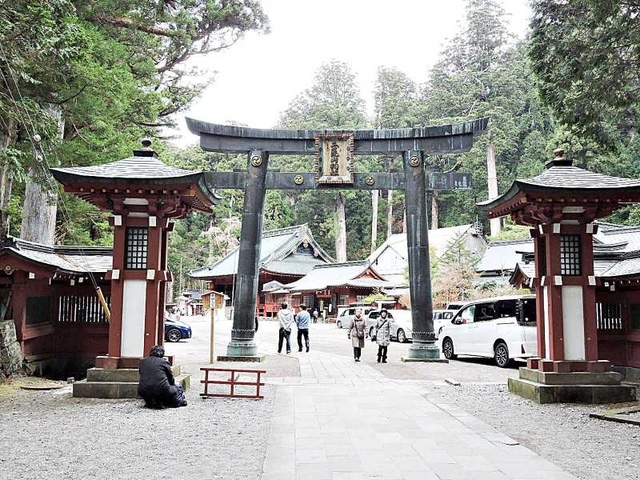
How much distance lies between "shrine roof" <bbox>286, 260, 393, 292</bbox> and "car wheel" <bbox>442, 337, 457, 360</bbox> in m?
21.3

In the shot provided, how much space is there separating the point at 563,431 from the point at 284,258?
41340 millimetres

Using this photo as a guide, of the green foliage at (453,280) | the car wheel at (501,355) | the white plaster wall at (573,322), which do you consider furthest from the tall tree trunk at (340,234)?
the white plaster wall at (573,322)

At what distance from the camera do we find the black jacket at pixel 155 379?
853 cm

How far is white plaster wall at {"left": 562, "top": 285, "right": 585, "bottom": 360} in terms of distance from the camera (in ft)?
32.7

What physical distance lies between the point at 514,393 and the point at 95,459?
761cm

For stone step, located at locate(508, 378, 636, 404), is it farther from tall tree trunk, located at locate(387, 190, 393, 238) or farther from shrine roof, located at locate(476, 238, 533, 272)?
tall tree trunk, located at locate(387, 190, 393, 238)

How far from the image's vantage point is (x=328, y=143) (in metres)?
16.0

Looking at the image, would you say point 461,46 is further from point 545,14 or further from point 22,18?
point 22,18

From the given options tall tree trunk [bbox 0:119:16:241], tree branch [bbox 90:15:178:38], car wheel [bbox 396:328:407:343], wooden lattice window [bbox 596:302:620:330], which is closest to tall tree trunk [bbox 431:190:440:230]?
car wheel [bbox 396:328:407:343]

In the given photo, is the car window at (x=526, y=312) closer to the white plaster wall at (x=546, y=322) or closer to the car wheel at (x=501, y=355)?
the car wheel at (x=501, y=355)

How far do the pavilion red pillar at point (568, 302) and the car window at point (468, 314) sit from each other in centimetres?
622

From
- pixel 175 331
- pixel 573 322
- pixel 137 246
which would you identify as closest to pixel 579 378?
pixel 573 322

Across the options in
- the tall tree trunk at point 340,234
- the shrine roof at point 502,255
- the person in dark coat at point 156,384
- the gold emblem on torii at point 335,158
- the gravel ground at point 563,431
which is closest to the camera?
the gravel ground at point 563,431

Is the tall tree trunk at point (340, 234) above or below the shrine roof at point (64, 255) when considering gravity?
above
